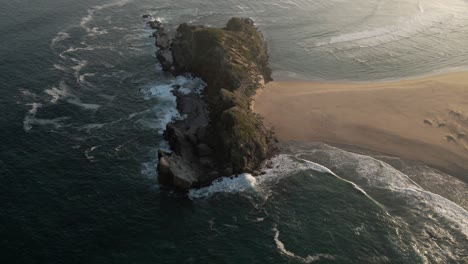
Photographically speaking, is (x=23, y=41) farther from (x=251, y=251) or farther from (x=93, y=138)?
(x=251, y=251)

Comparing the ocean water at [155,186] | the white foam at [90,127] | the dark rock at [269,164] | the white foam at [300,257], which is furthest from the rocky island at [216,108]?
the white foam at [300,257]

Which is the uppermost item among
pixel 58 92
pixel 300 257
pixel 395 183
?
pixel 58 92

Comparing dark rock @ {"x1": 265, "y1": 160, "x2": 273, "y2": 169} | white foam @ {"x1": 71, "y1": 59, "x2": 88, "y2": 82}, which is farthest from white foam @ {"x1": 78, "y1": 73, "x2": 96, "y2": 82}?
dark rock @ {"x1": 265, "y1": 160, "x2": 273, "y2": 169}

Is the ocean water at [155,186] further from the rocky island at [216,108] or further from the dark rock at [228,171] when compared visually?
the rocky island at [216,108]

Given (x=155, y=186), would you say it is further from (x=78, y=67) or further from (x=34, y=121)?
(x=78, y=67)

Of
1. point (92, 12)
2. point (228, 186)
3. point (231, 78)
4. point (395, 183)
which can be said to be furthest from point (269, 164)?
point (92, 12)

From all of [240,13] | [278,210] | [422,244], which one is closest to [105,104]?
[278,210]
